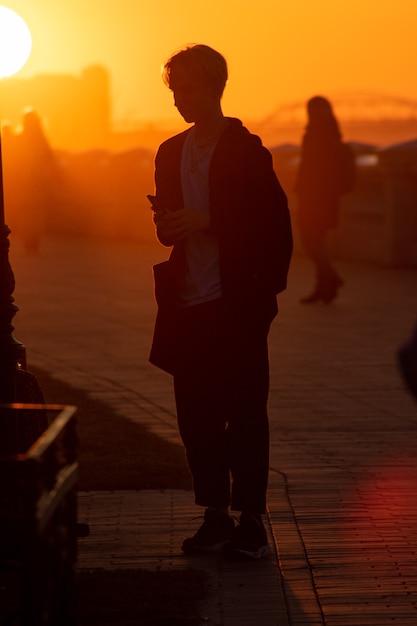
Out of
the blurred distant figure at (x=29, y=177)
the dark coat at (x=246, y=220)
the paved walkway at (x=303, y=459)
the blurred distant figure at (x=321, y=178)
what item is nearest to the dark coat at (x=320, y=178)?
the blurred distant figure at (x=321, y=178)

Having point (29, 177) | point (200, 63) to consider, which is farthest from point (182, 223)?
point (29, 177)

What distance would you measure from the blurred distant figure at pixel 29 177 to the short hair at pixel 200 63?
17615mm

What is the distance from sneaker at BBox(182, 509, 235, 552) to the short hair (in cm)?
152

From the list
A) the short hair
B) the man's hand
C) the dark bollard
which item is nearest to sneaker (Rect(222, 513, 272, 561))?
the dark bollard

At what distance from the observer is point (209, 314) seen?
575 cm

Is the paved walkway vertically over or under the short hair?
under

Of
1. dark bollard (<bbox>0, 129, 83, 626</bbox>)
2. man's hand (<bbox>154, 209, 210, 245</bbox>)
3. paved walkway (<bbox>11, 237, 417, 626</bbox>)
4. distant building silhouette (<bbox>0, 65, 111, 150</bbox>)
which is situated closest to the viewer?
dark bollard (<bbox>0, 129, 83, 626</bbox>)

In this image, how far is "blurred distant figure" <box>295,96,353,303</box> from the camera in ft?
51.6

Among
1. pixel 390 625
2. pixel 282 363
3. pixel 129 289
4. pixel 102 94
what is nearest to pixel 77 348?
pixel 282 363

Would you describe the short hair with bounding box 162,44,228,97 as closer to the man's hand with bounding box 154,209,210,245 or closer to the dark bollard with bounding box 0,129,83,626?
the man's hand with bounding box 154,209,210,245

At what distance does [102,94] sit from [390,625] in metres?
106

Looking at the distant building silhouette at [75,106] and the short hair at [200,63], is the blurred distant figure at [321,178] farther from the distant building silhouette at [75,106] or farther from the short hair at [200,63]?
the distant building silhouette at [75,106]

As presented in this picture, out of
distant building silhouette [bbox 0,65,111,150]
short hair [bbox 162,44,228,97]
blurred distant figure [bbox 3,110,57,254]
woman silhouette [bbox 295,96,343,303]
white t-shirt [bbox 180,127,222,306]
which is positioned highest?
short hair [bbox 162,44,228,97]

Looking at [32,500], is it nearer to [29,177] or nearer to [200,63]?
[200,63]
